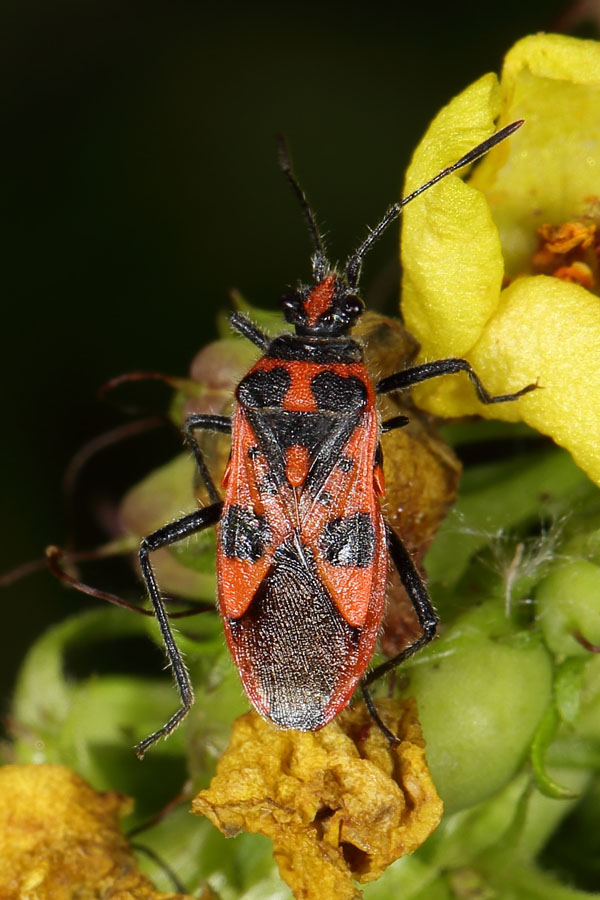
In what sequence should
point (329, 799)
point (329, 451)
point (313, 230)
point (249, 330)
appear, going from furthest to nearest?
point (313, 230) → point (249, 330) → point (329, 451) → point (329, 799)

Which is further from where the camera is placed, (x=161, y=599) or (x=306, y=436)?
(x=306, y=436)

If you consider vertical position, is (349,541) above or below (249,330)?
below

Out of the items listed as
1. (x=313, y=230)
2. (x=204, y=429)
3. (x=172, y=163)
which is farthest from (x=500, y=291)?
(x=172, y=163)

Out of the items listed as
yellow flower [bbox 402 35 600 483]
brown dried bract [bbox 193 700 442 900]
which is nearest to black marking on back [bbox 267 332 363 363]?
yellow flower [bbox 402 35 600 483]

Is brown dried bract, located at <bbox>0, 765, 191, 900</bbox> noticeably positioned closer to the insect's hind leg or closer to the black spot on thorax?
the insect's hind leg

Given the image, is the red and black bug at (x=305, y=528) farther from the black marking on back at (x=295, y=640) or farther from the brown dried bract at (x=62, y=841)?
the brown dried bract at (x=62, y=841)

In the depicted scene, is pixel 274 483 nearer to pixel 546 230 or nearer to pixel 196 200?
pixel 546 230

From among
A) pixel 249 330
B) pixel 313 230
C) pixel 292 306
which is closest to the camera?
pixel 249 330

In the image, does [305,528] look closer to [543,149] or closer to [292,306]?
[292,306]

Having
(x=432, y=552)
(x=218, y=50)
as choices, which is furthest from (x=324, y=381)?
(x=218, y=50)
